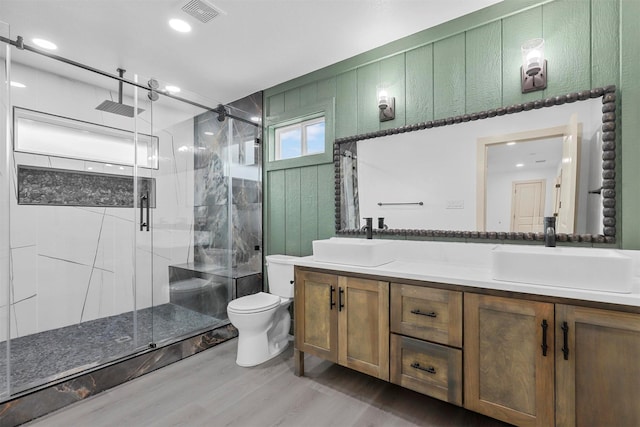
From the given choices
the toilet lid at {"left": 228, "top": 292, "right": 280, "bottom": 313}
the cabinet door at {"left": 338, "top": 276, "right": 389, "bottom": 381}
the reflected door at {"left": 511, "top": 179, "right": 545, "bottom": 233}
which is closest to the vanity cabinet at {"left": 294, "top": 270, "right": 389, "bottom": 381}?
the cabinet door at {"left": 338, "top": 276, "right": 389, "bottom": 381}

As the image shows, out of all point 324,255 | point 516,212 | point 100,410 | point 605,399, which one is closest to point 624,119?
point 516,212

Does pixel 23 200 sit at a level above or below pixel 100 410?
above

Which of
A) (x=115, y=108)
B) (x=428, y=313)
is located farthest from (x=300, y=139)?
(x=428, y=313)

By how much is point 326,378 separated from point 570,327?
1.51 m

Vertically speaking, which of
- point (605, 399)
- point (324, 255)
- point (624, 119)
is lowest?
point (605, 399)

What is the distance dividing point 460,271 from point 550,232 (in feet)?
1.73

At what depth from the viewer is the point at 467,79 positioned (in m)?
2.03

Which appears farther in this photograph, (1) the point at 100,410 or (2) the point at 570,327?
(1) the point at 100,410

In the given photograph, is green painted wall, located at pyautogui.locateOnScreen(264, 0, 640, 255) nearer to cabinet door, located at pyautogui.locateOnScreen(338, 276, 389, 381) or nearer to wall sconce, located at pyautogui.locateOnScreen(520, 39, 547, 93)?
wall sconce, located at pyautogui.locateOnScreen(520, 39, 547, 93)

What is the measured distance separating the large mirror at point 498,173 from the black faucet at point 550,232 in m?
0.07

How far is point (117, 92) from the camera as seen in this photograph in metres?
3.13

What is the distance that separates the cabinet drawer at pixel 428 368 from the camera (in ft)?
5.04

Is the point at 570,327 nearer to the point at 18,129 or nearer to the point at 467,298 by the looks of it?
the point at 467,298

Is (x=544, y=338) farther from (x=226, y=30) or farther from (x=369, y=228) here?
(x=226, y=30)
